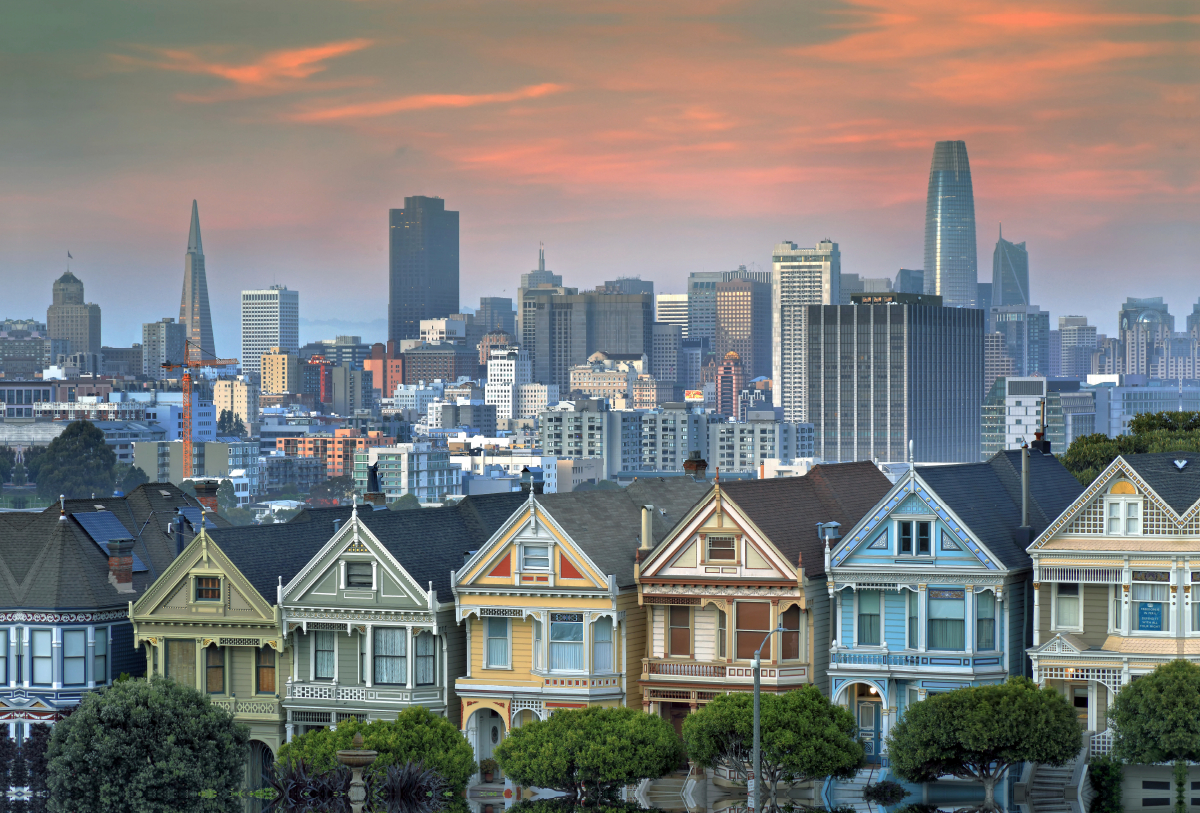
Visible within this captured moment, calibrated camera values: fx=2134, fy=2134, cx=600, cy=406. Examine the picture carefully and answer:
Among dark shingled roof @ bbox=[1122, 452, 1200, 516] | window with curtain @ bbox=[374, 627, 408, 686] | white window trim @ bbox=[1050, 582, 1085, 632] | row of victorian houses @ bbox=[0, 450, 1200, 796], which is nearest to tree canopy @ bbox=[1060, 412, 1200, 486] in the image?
row of victorian houses @ bbox=[0, 450, 1200, 796]

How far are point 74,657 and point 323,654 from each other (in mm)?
8402

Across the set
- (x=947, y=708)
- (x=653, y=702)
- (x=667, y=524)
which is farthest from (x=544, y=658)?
(x=947, y=708)

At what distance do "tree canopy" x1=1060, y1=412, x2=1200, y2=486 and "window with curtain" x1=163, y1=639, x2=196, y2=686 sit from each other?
41.3 metres

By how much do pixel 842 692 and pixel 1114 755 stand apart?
7809 millimetres

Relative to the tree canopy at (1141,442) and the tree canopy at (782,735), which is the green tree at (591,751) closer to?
the tree canopy at (782,735)

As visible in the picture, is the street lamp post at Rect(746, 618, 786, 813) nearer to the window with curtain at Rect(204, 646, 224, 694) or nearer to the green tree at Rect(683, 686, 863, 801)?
the green tree at Rect(683, 686, 863, 801)

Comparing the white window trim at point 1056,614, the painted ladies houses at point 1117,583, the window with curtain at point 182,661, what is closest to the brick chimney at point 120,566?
the window with curtain at point 182,661

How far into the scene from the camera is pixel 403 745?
191ft

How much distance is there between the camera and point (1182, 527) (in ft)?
188

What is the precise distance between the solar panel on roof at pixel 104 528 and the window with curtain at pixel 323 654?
28.0ft

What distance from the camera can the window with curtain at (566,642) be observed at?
62375 millimetres

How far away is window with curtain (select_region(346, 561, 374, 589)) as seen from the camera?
211 feet

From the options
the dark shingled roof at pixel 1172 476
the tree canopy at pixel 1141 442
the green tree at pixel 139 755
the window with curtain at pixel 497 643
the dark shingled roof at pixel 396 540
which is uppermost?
the tree canopy at pixel 1141 442

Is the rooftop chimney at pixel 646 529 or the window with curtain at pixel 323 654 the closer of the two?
the rooftop chimney at pixel 646 529
